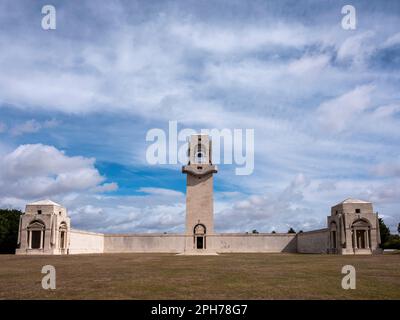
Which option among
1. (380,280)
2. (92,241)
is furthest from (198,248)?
(380,280)

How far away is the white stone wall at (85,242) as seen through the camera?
56309mm

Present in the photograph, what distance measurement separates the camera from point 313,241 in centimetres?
5731

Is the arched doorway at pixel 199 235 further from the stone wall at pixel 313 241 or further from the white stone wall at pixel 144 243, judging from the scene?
the stone wall at pixel 313 241

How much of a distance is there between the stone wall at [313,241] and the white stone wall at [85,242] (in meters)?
30.1

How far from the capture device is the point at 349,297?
1088 centimetres

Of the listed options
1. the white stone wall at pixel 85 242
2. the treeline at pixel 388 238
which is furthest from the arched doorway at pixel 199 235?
the treeline at pixel 388 238

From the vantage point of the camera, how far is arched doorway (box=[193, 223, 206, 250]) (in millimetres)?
59281

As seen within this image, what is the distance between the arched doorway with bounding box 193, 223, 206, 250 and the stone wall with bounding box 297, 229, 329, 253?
14424mm

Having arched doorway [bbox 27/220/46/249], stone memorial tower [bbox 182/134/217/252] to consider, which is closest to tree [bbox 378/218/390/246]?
stone memorial tower [bbox 182/134/217/252]

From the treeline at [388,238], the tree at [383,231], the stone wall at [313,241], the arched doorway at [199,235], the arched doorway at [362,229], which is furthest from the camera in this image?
the tree at [383,231]

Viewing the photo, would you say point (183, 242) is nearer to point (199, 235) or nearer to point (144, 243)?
point (199, 235)

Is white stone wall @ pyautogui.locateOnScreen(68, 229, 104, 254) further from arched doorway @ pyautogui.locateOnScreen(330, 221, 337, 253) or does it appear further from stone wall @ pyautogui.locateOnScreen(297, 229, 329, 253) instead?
arched doorway @ pyautogui.locateOnScreen(330, 221, 337, 253)
